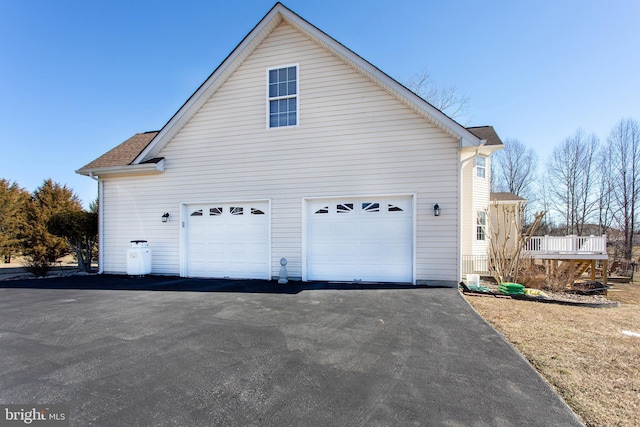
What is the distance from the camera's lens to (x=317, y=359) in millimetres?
3244

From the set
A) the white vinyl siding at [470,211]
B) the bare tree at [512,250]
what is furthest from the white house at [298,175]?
the white vinyl siding at [470,211]

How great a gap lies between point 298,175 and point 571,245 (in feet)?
34.8

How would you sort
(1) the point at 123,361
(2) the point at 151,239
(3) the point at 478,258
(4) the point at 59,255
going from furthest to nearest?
1. (4) the point at 59,255
2. (3) the point at 478,258
3. (2) the point at 151,239
4. (1) the point at 123,361

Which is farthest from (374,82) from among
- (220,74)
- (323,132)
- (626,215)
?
(626,215)

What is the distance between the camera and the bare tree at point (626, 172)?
21.4 m

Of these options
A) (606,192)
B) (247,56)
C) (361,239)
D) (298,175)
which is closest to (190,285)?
(298,175)

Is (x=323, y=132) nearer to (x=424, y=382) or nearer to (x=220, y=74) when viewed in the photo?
(x=220, y=74)

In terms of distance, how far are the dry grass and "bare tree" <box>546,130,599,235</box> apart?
2294 cm

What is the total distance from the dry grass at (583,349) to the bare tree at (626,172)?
22158mm

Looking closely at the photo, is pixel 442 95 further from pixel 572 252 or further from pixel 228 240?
pixel 228 240

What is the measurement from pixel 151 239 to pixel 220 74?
6100 millimetres

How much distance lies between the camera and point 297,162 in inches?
332

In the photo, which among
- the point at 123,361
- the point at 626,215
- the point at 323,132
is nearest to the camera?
the point at 123,361

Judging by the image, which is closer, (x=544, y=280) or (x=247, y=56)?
(x=544, y=280)
